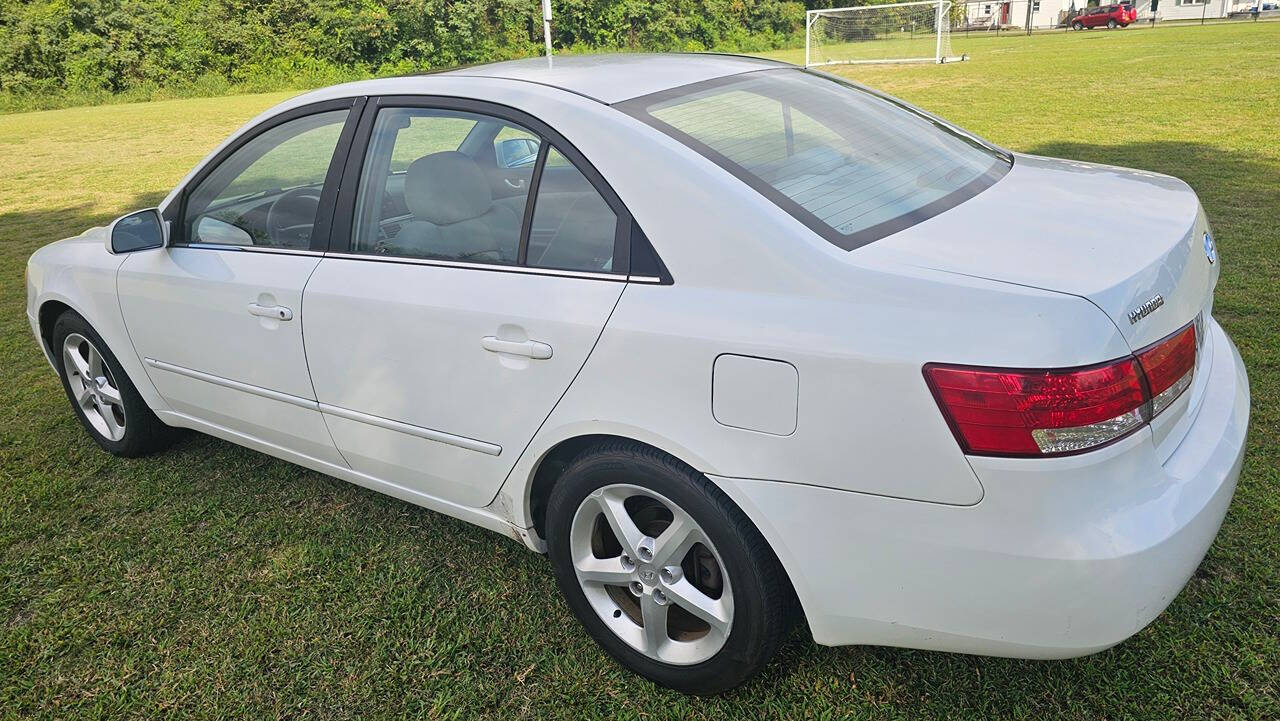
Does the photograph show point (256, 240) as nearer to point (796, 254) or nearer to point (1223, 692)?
point (796, 254)

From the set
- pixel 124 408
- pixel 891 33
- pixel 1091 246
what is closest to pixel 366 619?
pixel 124 408

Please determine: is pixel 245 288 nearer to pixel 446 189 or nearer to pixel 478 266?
pixel 446 189

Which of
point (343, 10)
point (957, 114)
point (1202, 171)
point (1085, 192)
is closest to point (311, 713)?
point (1085, 192)

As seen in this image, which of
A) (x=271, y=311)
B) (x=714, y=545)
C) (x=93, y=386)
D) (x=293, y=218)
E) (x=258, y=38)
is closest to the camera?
(x=714, y=545)

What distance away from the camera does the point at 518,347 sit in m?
2.28

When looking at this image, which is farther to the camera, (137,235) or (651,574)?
(137,235)

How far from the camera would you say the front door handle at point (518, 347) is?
223 centimetres

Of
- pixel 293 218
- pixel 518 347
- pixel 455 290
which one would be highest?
pixel 293 218

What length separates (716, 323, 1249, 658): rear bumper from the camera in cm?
168

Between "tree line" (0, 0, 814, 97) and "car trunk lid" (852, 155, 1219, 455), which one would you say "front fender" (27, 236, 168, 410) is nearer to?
"car trunk lid" (852, 155, 1219, 455)

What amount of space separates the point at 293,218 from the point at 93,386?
1.69 meters

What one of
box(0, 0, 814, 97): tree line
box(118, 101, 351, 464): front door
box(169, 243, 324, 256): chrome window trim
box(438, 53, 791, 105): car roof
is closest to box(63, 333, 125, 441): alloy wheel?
box(118, 101, 351, 464): front door

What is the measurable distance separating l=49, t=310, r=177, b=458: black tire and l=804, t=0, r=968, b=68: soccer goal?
96.0 ft

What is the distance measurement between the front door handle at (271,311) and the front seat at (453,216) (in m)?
0.42
